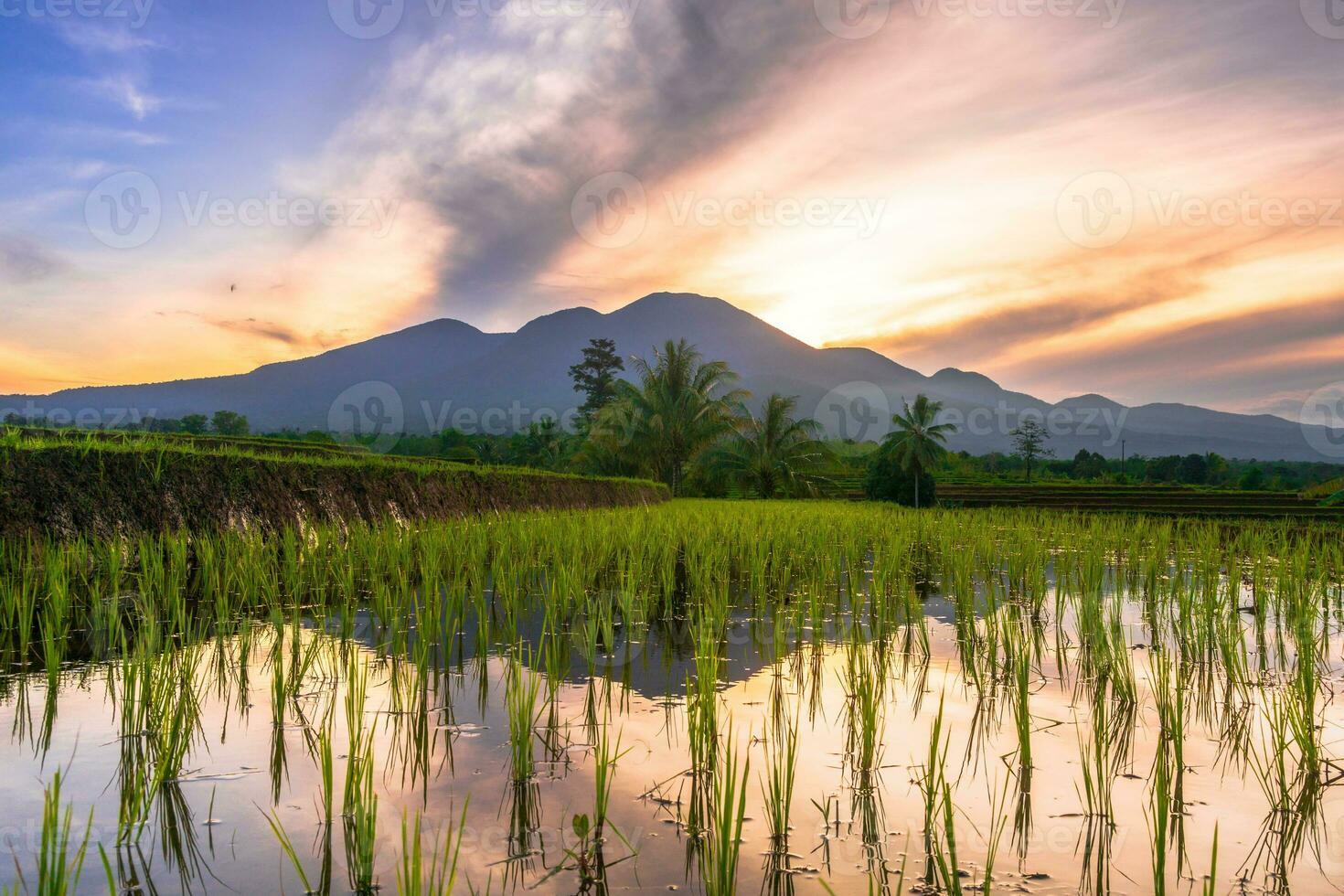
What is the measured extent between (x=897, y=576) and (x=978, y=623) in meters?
1.54

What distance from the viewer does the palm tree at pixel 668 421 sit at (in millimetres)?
28125

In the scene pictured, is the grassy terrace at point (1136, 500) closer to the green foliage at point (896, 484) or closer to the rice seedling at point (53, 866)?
the green foliage at point (896, 484)

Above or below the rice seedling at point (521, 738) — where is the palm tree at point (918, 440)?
above

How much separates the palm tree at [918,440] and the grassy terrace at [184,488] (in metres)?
23.3

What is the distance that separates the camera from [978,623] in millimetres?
4102

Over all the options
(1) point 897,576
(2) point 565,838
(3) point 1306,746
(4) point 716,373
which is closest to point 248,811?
(2) point 565,838

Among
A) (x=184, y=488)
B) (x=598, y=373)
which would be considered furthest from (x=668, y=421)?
(x=598, y=373)

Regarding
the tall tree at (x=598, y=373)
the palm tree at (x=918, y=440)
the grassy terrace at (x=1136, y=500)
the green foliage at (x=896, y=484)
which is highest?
the tall tree at (x=598, y=373)

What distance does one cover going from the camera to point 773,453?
102 feet

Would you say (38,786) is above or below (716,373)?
below

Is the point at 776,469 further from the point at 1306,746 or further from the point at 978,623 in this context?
the point at 1306,746

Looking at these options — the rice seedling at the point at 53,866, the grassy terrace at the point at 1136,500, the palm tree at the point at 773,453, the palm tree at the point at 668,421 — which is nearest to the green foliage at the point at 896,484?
the grassy terrace at the point at 1136,500

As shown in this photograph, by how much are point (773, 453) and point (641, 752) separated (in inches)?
1156

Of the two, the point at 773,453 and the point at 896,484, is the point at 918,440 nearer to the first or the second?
the point at 896,484
